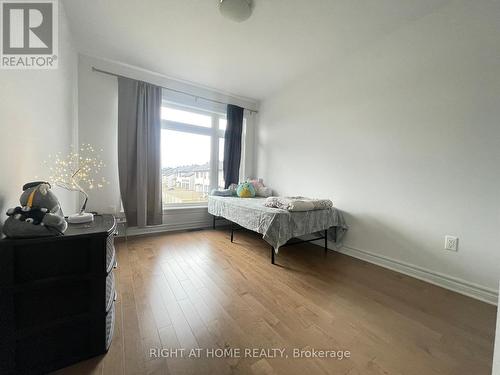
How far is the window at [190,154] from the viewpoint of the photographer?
319 centimetres

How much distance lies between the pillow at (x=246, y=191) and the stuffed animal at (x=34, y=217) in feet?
7.97

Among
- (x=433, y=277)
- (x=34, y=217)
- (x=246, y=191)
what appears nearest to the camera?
(x=34, y=217)

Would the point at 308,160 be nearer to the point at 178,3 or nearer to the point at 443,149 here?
the point at 443,149

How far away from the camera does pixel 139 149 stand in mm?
2785

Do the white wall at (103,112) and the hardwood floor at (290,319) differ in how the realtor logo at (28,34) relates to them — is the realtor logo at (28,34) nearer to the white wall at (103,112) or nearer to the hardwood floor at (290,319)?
the white wall at (103,112)

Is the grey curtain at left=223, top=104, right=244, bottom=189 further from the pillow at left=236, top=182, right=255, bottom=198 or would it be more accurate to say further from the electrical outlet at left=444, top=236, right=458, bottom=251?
the electrical outlet at left=444, top=236, right=458, bottom=251

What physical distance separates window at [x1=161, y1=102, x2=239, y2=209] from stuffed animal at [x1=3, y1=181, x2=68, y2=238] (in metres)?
2.25

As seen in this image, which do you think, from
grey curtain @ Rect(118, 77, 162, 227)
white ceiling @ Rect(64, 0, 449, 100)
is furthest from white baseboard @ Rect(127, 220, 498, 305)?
white ceiling @ Rect(64, 0, 449, 100)

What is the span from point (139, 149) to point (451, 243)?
3.66m

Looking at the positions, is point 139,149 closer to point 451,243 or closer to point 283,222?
point 283,222

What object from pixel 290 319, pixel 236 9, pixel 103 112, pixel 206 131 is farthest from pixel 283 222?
pixel 103 112

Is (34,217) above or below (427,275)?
Answer: above

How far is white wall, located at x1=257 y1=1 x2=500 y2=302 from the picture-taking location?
1576 mm

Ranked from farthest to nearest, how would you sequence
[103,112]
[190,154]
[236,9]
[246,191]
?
[190,154]
[246,191]
[103,112]
[236,9]
